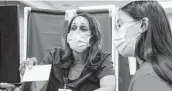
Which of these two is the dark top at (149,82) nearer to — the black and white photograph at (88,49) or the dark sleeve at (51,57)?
the black and white photograph at (88,49)

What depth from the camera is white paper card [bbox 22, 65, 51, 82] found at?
1.08m

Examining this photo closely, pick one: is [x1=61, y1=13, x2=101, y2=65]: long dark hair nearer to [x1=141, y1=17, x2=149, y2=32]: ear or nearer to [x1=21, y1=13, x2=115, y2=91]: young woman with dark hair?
[x1=21, y1=13, x2=115, y2=91]: young woman with dark hair

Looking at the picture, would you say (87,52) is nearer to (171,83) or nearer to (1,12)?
(1,12)

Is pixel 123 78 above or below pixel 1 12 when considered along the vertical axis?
below

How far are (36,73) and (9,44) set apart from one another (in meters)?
0.19

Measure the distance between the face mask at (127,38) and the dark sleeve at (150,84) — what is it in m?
0.22

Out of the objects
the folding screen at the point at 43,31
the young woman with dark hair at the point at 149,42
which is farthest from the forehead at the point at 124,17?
the folding screen at the point at 43,31

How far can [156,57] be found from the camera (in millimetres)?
Result: 815

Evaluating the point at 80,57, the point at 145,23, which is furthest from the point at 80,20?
the point at 145,23

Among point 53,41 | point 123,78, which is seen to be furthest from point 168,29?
point 53,41

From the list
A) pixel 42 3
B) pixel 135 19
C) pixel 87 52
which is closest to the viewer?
pixel 135 19

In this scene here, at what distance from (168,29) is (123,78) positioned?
105cm

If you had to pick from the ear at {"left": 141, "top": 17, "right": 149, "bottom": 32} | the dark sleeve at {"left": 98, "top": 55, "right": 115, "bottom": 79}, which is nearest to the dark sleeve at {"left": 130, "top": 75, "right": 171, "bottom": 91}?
the ear at {"left": 141, "top": 17, "right": 149, "bottom": 32}

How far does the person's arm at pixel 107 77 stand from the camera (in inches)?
50.8
